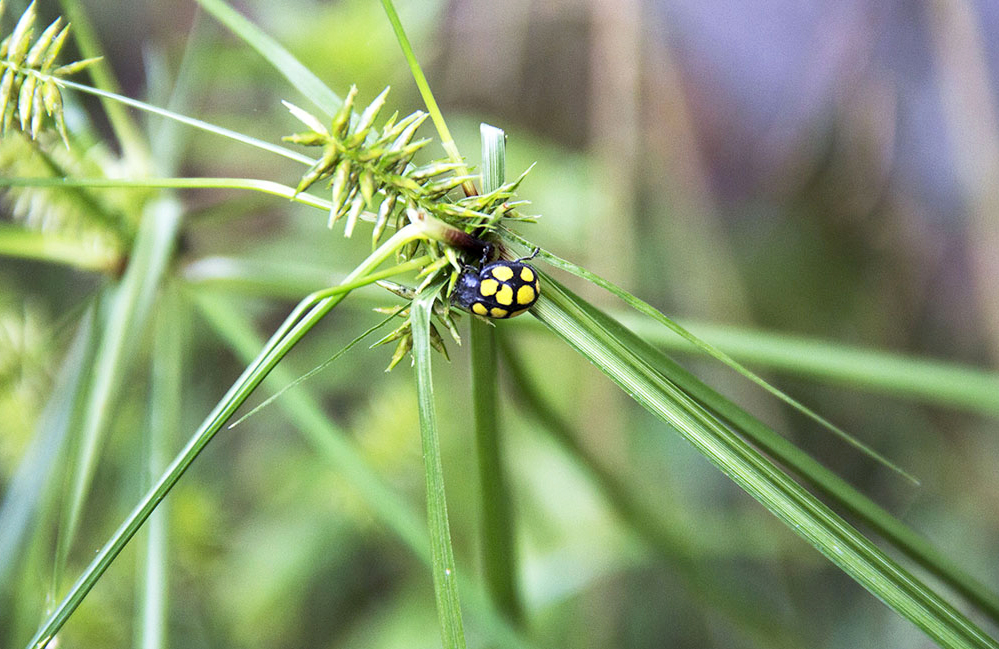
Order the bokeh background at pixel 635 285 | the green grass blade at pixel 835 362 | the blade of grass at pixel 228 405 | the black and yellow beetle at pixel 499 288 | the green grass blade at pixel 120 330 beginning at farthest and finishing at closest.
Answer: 1. the bokeh background at pixel 635 285
2. the green grass blade at pixel 835 362
3. the green grass blade at pixel 120 330
4. the black and yellow beetle at pixel 499 288
5. the blade of grass at pixel 228 405

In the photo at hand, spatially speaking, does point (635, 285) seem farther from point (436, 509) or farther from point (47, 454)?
point (436, 509)

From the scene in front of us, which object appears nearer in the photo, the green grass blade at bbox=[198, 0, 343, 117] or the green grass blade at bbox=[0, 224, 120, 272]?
the green grass blade at bbox=[198, 0, 343, 117]

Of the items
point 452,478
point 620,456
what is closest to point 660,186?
point 620,456

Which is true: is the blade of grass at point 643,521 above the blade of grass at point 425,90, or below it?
below

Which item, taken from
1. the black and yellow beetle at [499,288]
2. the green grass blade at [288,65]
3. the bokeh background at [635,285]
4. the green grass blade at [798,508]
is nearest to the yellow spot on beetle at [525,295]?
the black and yellow beetle at [499,288]

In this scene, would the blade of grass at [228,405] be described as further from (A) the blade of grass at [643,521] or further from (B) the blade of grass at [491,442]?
(A) the blade of grass at [643,521]

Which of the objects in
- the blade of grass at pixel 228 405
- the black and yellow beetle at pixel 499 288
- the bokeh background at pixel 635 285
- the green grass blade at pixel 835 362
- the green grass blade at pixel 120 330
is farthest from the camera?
the bokeh background at pixel 635 285

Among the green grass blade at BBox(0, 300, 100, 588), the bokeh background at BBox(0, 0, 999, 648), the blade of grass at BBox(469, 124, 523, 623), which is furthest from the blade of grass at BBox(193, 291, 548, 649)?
the bokeh background at BBox(0, 0, 999, 648)

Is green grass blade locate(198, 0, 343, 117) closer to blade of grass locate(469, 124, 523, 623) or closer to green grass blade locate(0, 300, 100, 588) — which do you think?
blade of grass locate(469, 124, 523, 623)
